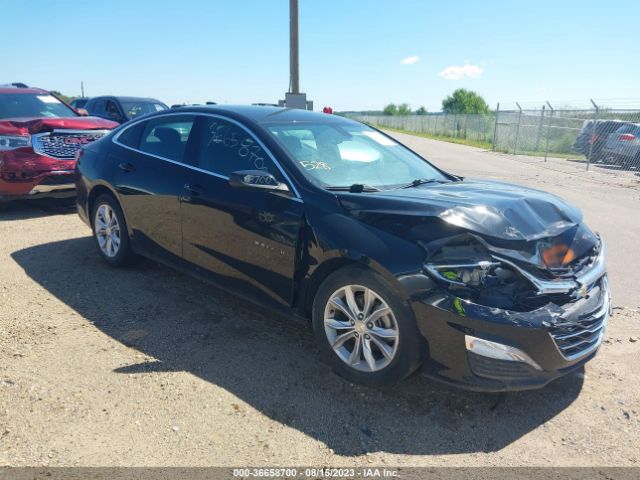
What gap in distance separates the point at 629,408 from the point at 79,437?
312cm

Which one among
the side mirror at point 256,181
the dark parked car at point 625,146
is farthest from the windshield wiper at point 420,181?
the dark parked car at point 625,146

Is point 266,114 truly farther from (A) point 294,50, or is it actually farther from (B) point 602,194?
(B) point 602,194

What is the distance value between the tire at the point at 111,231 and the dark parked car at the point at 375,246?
1.56ft

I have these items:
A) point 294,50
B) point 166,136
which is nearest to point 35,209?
point 166,136

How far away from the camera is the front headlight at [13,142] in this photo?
7457mm

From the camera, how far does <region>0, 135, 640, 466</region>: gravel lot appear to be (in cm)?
270

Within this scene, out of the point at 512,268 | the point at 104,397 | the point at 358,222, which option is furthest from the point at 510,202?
the point at 104,397

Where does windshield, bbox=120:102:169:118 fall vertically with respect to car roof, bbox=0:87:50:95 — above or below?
below

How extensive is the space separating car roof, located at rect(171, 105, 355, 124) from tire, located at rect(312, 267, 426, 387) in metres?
1.59

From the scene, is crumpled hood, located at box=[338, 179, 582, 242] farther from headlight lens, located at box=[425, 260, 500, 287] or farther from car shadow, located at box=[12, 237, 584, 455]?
car shadow, located at box=[12, 237, 584, 455]

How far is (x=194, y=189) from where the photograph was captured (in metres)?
4.21

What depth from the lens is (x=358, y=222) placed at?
10.6ft

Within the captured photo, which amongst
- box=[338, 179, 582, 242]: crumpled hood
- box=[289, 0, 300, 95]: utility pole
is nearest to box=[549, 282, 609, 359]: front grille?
box=[338, 179, 582, 242]: crumpled hood

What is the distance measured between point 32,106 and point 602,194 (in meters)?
11.3
